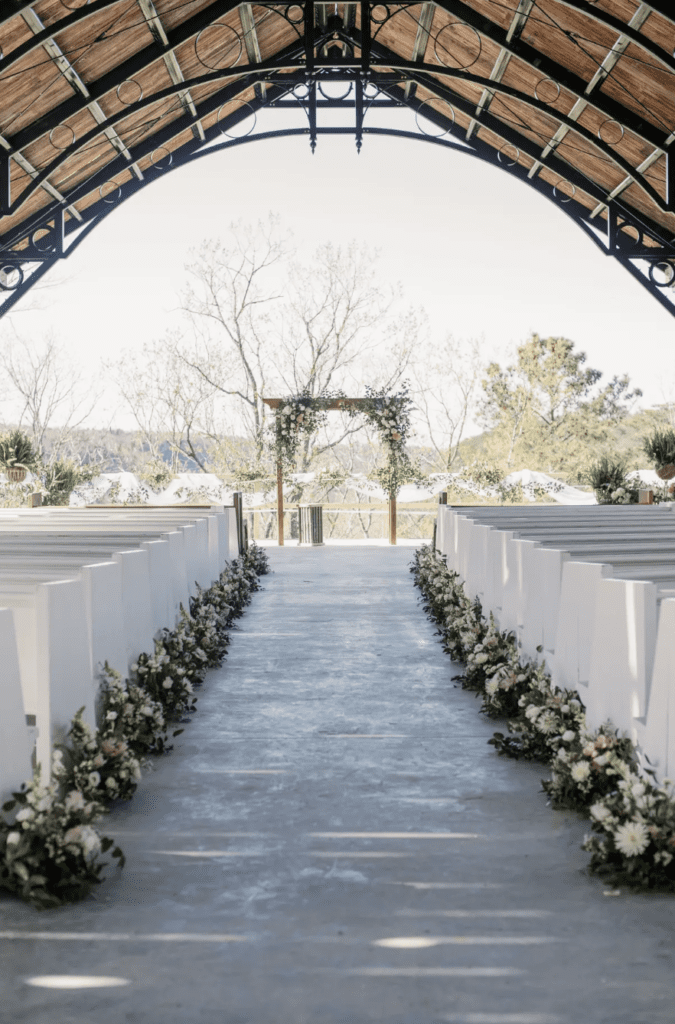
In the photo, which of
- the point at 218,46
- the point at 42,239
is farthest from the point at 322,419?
the point at 218,46

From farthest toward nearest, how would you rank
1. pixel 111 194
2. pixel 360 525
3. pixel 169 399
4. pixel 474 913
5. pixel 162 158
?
pixel 360 525 → pixel 169 399 → pixel 162 158 → pixel 111 194 → pixel 474 913

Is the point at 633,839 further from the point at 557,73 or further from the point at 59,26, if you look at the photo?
the point at 557,73

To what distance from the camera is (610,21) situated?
5.98 m

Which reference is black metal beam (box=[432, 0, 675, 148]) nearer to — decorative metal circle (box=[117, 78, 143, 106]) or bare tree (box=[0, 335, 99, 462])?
decorative metal circle (box=[117, 78, 143, 106])

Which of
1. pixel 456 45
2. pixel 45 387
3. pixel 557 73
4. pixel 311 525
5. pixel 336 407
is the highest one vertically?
pixel 456 45

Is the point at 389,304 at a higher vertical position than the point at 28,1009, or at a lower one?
higher

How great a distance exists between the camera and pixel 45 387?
75.6ft

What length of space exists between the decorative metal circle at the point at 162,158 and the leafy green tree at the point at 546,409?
559 inches

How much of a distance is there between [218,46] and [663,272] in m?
4.63

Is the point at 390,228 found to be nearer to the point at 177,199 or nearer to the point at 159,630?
the point at 177,199

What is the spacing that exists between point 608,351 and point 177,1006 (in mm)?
23736

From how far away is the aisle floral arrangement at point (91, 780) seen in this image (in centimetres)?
239

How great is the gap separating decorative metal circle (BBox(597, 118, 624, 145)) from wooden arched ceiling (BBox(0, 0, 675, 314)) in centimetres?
2

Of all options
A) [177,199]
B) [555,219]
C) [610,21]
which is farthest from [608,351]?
[610,21]
